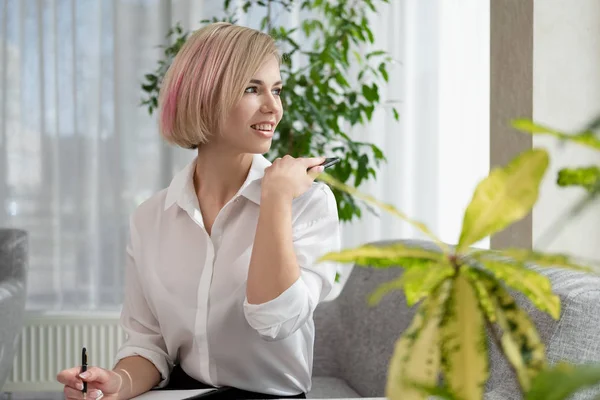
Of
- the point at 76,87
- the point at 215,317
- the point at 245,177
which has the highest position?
the point at 76,87

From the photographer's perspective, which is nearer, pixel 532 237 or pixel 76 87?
pixel 532 237

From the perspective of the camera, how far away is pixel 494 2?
222 cm

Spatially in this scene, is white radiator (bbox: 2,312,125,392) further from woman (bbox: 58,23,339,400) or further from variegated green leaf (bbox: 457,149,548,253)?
variegated green leaf (bbox: 457,149,548,253)

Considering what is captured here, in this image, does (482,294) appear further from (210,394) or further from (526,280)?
(210,394)

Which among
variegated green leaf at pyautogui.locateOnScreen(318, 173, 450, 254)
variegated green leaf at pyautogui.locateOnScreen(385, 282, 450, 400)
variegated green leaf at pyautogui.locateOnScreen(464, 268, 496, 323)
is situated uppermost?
variegated green leaf at pyautogui.locateOnScreen(318, 173, 450, 254)

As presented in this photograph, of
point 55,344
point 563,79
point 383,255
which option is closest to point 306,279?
point 563,79

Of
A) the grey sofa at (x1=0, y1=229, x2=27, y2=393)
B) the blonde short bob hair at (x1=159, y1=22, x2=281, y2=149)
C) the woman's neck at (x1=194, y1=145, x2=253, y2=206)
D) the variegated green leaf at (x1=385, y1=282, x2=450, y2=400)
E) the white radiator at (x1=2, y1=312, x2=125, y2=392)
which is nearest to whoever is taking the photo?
the variegated green leaf at (x1=385, y1=282, x2=450, y2=400)

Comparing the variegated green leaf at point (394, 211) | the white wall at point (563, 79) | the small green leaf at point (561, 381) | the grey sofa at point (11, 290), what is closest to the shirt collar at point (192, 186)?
the white wall at point (563, 79)

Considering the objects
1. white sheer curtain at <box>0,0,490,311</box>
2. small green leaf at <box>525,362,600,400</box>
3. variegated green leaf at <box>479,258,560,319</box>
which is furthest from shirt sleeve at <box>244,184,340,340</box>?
white sheer curtain at <box>0,0,490,311</box>

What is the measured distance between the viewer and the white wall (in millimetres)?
2021

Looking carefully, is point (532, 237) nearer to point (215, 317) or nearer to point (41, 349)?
point (215, 317)

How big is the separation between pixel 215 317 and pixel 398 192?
2369mm

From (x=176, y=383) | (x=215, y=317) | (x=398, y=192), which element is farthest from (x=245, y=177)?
(x=398, y=192)

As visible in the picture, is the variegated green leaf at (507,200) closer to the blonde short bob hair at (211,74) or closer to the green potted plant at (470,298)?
the green potted plant at (470,298)
